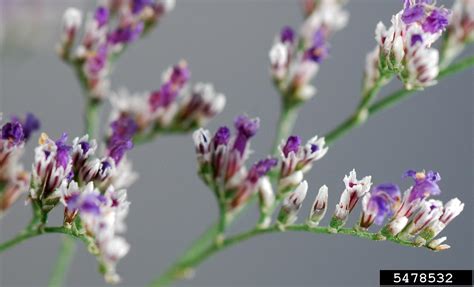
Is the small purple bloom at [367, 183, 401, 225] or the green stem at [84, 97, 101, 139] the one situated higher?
the green stem at [84, 97, 101, 139]

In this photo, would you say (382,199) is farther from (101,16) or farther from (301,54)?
(101,16)

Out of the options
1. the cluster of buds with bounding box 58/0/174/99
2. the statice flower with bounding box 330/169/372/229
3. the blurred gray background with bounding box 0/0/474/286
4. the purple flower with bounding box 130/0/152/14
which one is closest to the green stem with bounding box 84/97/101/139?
the cluster of buds with bounding box 58/0/174/99

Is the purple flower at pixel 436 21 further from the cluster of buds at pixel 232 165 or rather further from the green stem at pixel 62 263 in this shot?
the green stem at pixel 62 263

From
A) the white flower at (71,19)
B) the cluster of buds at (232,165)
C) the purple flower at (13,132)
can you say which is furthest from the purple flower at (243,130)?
the white flower at (71,19)

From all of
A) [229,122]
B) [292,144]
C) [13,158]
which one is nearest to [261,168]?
→ [292,144]

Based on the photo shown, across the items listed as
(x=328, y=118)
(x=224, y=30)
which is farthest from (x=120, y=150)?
(x=224, y=30)

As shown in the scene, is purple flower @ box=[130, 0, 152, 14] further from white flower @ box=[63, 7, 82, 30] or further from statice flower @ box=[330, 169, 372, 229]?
statice flower @ box=[330, 169, 372, 229]
